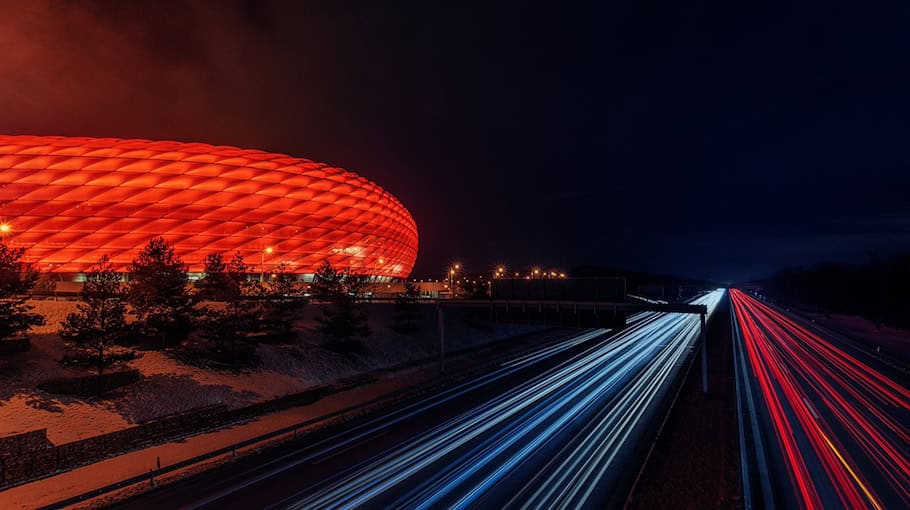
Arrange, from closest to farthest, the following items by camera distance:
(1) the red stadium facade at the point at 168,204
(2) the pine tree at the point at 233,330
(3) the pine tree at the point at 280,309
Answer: (2) the pine tree at the point at 233,330 < (3) the pine tree at the point at 280,309 < (1) the red stadium facade at the point at 168,204

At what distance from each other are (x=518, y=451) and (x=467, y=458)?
1834 mm

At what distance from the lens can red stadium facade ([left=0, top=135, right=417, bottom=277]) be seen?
45.3m

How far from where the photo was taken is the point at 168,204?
160 ft

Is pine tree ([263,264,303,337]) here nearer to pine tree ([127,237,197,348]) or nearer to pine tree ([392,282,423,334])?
pine tree ([127,237,197,348])

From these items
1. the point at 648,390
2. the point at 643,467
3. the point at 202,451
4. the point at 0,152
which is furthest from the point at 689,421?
the point at 0,152

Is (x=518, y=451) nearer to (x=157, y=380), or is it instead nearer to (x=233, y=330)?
(x=157, y=380)

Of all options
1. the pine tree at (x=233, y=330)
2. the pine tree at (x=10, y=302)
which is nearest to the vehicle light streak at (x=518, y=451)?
the pine tree at (x=233, y=330)

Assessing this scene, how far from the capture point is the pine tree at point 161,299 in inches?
949

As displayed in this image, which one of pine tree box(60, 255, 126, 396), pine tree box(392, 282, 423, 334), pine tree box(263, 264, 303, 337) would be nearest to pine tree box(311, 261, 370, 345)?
pine tree box(263, 264, 303, 337)

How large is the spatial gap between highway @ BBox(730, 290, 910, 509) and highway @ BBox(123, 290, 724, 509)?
4172mm

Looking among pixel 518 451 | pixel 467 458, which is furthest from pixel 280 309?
pixel 518 451

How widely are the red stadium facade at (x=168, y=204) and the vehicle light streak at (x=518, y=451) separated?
43.6 metres

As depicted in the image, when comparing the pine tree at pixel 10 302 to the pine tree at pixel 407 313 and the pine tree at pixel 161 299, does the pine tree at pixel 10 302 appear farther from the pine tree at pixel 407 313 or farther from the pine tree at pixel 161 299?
the pine tree at pixel 407 313

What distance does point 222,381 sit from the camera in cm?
2316
